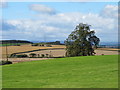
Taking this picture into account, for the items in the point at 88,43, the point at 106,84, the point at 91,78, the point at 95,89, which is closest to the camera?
the point at 95,89

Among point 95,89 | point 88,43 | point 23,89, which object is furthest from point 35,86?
point 88,43

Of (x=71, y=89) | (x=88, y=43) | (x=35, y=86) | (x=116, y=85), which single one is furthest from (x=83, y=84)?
(x=88, y=43)

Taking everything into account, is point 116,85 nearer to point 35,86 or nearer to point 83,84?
point 83,84

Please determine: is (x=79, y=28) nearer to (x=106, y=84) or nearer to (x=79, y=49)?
(x=79, y=49)

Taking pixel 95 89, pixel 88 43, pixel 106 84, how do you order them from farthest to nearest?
pixel 88 43 → pixel 106 84 → pixel 95 89

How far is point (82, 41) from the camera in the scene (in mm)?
35750

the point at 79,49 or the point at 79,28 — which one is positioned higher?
the point at 79,28

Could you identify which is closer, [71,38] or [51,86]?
[51,86]

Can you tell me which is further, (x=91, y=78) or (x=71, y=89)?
(x=91, y=78)

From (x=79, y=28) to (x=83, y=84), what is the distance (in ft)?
98.5

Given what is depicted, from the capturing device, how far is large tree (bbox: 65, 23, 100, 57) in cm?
3531

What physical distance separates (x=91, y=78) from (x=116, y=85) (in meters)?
1.19

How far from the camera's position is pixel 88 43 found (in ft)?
115

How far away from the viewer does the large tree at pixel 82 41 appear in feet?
116
